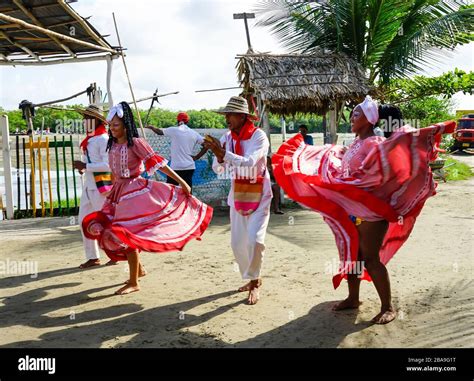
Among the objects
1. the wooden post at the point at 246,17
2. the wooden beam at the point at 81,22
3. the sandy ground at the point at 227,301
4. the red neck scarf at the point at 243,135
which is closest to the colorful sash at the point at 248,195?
the red neck scarf at the point at 243,135

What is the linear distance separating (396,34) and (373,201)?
31.8ft

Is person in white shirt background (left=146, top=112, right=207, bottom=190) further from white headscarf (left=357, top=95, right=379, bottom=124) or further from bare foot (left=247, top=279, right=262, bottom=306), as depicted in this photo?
white headscarf (left=357, top=95, right=379, bottom=124)

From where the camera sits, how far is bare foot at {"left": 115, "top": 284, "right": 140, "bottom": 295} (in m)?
5.42

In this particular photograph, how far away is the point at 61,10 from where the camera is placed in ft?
27.4

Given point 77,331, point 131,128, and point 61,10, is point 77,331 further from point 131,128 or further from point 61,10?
point 61,10

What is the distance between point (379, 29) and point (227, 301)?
9.14 meters

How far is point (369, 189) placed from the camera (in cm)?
418

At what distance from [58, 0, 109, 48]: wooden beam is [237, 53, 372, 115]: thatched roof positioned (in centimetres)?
312

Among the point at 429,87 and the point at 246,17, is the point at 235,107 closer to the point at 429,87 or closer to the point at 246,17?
the point at 246,17

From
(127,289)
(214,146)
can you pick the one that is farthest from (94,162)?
(214,146)

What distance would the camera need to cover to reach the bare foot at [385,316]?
438cm
